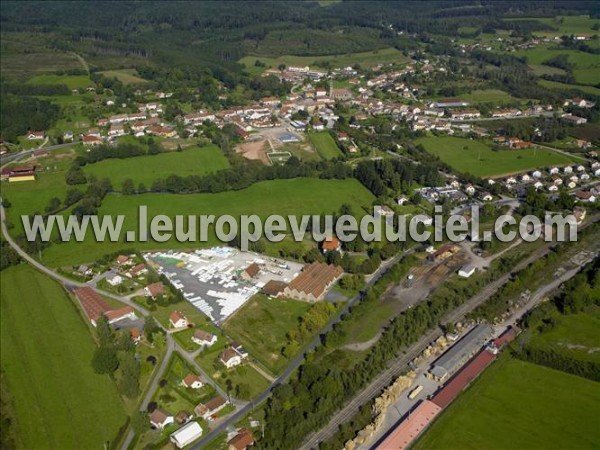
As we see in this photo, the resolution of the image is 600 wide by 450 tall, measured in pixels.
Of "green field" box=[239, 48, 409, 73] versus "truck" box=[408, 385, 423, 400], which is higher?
"green field" box=[239, 48, 409, 73]

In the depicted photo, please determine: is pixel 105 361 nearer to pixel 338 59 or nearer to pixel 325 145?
pixel 325 145

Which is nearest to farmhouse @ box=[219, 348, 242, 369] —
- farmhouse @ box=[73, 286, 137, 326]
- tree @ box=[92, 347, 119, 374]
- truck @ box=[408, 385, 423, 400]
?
tree @ box=[92, 347, 119, 374]

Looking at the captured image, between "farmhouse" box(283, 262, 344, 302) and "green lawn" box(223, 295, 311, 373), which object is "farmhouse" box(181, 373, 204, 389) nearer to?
"green lawn" box(223, 295, 311, 373)

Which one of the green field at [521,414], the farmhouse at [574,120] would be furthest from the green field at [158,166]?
the farmhouse at [574,120]

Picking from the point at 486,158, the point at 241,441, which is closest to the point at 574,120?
the point at 486,158

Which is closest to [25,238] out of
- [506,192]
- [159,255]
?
[159,255]

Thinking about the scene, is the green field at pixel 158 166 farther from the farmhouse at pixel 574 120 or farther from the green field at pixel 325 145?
the farmhouse at pixel 574 120

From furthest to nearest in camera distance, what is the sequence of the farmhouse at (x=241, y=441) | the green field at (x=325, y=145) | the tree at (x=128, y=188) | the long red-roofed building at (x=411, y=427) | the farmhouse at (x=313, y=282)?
the green field at (x=325, y=145) → the tree at (x=128, y=188) → the farmhouse at (x=313, y=282) → the long red-roofed building at (x=411, y=427) → the farmhouse at (x=241, y=441)
